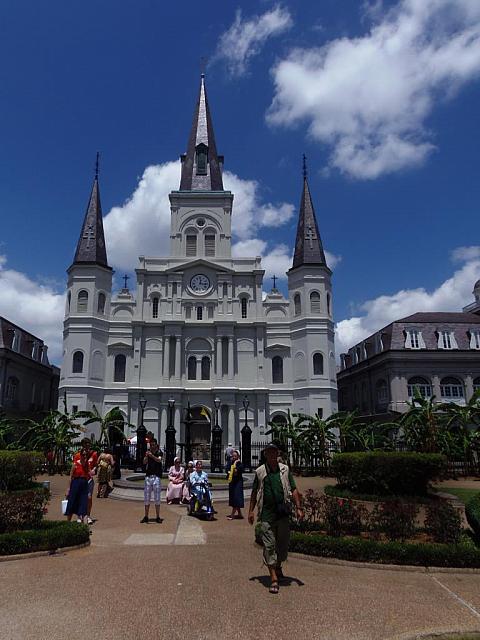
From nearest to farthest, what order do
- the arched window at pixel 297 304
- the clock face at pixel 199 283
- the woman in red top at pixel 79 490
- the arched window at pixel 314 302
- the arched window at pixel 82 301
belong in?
the woman in red top at pixel 79 490, the arched window at pixel 82 301, the arched window at pixel 314 302, the arched window at pixel 297 304, the clock face at pixel 199 283

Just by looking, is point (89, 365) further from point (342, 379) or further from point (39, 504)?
point (39, 504)

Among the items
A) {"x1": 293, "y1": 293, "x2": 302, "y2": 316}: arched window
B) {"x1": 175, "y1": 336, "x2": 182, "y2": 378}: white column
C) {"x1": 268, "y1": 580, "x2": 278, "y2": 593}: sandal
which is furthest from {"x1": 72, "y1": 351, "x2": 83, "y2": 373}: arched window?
{"x1": 268, "y1": 580, "x2": 278, "y2": 593}: sandal

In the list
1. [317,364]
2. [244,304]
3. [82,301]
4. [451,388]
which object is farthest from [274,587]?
[451,388]

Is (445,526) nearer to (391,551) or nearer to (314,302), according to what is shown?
(391,551)

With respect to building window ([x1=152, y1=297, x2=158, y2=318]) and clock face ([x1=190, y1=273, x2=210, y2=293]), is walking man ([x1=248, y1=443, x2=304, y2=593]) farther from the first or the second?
clock face ([x1=190, y1=273, x2=210, y2=293])

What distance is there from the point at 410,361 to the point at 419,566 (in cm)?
3518

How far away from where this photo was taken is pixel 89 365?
132 feet

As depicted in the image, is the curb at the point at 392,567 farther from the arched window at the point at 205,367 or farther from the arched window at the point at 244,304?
the arched window at the point at 244,304

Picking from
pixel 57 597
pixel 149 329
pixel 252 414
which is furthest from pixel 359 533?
pixel 149 329

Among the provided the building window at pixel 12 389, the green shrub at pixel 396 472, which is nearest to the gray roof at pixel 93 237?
the building window at pixel 12 389

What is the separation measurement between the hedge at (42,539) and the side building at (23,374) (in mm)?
34588

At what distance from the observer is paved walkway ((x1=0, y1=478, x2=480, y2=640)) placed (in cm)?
531

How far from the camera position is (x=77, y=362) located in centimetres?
4038

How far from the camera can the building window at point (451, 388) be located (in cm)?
4066
